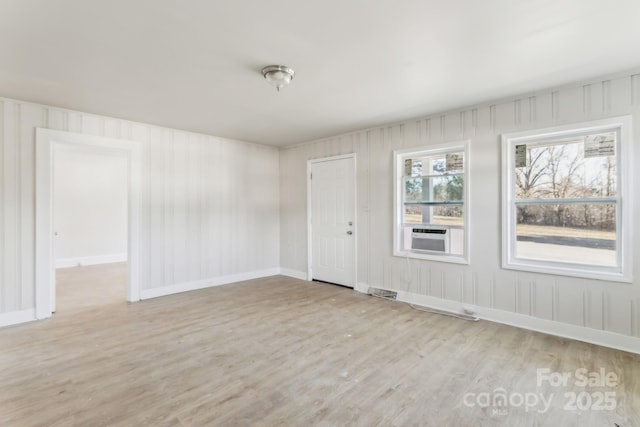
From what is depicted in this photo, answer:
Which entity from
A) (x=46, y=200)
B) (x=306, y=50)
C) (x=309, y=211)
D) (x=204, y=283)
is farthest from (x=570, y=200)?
(x=46, y=200)

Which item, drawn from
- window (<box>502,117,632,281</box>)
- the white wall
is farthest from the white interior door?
the white wall

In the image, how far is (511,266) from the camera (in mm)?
3562

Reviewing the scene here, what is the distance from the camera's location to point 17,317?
11.8 feet

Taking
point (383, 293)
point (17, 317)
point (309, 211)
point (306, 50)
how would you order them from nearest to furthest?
point (306, 50), point (17, 317), point (383, 293), point (309, 211)

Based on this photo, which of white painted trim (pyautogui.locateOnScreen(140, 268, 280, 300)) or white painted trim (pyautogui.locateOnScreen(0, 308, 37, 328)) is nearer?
white painted trim (pyautogui.locateOnScreen(0, 308, 37, 328))

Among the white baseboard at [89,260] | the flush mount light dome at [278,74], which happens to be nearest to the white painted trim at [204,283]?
the flush mount light dome at [278,74]

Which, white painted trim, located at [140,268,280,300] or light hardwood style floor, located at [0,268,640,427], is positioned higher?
white painted trim, located at [140,268,280,300]

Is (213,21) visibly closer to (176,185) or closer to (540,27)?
(540,27)

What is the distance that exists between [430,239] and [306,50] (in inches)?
116

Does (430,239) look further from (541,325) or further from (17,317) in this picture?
(17,317)

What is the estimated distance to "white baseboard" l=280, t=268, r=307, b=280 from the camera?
19.6ft

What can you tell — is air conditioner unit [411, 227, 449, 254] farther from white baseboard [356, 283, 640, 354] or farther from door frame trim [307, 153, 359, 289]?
door frame trim [307, 153, 359, 289]

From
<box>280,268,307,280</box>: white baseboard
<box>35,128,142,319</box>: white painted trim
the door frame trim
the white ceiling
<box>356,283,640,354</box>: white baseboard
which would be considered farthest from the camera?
<box>280,268,307,280</box>: white baseboard

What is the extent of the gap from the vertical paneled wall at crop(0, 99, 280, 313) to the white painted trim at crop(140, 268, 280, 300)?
0.06 m
